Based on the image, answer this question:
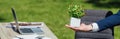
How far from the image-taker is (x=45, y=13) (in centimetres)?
880

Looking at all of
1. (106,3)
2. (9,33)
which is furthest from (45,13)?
(9,33)

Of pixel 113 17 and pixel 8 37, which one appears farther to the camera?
pixel 8 37

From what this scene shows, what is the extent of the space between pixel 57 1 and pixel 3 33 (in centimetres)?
516

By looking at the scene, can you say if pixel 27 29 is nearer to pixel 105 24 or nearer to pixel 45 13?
pixel 105 24

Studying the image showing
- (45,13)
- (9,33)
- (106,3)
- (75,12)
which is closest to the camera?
(75,12)

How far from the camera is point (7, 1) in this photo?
9.97 metres

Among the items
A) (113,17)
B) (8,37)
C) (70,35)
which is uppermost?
(113,17)

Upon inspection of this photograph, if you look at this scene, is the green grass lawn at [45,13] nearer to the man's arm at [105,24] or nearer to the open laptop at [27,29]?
the open laptop at [27,29]

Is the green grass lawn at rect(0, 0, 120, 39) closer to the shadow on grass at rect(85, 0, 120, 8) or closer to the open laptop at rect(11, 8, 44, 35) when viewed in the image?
the shadow on grass at rect(85, 0, 120, 8)

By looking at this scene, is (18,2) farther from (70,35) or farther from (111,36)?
(111,36)

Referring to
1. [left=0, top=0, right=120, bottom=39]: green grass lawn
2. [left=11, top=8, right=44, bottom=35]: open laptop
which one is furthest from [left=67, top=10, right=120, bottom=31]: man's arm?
[left=0, top=0, right=120, bottom=39]: green grass lawn

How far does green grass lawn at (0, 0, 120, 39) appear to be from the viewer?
7.44m

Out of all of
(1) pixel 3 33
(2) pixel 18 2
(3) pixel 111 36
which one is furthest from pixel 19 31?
(2) pixel 18 2

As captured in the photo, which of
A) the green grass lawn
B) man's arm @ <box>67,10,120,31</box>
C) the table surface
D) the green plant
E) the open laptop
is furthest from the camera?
the green grass lawn
